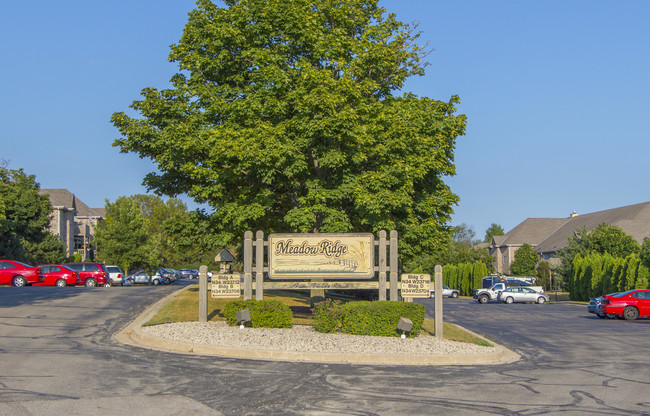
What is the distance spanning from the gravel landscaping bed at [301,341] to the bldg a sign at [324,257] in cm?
198

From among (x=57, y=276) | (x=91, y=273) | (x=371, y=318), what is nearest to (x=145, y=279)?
(x=91, y=273)

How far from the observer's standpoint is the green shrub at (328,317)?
16078 millimetres

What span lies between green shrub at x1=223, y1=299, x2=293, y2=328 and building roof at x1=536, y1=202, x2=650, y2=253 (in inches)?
1931

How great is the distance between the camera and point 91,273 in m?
39.9

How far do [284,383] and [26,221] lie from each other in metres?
56.7

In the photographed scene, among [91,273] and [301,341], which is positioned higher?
[91,273]

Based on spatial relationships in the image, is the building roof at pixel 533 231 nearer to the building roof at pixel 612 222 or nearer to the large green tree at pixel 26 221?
the building roof at pixel 612 222

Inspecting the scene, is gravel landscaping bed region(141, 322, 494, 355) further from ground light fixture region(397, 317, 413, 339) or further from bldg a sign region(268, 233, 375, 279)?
bldg a sign region(268, 233, 375, 279)

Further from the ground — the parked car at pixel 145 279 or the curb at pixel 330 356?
the parked car at pixel 145 279

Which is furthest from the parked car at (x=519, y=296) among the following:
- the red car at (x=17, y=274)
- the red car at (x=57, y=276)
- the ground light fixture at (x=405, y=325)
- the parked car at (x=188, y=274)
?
the parked car at (x=188, y=274)

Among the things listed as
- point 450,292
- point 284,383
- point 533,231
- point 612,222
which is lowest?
point 450,292

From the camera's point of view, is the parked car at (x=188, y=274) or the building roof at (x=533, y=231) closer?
the parked car at (x=188, y=274)

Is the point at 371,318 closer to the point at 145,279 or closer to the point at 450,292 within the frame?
A: the point at 145,279

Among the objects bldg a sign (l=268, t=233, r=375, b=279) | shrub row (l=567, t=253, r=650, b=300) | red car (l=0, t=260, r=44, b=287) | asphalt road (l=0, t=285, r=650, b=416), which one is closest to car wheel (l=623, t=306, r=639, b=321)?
asphalt road (l=0, t=285, r=650, b=416)
